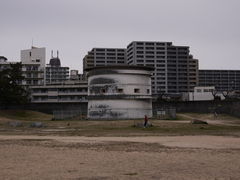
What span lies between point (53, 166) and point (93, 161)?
238cm

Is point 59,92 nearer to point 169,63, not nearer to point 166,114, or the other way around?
point 166,114

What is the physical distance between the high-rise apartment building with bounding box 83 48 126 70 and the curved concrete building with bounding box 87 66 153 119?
398 ft

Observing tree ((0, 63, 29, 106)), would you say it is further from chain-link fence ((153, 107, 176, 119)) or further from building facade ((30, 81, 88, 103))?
building facade ((30, 81, 88, 103))

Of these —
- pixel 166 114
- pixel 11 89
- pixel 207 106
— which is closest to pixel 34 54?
pixel 11 89

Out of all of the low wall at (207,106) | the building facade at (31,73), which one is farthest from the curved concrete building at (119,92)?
the building facade at (31,73)

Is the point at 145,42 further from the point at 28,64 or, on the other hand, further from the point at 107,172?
the point at 107,172

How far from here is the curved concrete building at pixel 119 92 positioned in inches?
2680

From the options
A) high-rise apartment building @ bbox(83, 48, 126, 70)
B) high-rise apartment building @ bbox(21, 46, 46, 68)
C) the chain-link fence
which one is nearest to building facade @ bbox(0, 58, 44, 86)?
high-rise apartment building @ bbox(21, 46, 46, 68)

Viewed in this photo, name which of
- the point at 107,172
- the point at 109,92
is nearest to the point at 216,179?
the point at 107,172

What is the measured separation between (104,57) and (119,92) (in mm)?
126797

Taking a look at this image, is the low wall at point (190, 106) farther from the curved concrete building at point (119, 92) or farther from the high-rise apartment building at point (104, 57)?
the high-rise apartment building at point (104, 57)

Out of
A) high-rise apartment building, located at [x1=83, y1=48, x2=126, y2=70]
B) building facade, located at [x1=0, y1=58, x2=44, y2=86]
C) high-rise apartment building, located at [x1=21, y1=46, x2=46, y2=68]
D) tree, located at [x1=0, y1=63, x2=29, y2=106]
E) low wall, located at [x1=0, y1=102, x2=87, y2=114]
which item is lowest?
low wall, located at [x1=0, y1=102, x2=87, y2=114]

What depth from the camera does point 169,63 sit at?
18088 cm

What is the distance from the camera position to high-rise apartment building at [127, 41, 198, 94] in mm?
178863
